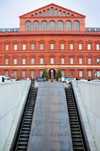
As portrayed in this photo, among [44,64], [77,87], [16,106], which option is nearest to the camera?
[16,106]

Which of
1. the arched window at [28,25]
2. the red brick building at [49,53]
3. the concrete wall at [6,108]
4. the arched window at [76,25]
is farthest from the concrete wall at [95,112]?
the arched window at [28,25]

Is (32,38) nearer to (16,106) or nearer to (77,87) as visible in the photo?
(77,87)

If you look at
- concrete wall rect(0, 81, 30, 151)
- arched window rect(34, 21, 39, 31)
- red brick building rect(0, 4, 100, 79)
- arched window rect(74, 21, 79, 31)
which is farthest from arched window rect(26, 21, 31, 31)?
concrete wall rect(0, 81, 30, 151)

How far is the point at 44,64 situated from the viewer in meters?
45.2

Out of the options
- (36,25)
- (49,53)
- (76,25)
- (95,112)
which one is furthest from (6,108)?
(76,25)

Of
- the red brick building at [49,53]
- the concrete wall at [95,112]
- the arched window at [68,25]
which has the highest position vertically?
the arched window at [68,25]

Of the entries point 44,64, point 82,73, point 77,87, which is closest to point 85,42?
point 82,73

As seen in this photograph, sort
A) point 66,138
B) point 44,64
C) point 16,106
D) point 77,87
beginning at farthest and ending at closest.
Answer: point 44,64
point 77,87
point 16,106
point 66,138

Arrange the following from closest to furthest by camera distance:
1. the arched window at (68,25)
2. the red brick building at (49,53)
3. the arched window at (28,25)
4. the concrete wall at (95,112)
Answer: the concrete wall at (95,112) < the red brick building at (49,53) < the arched window at (68,25) < the arched window at (28,25)

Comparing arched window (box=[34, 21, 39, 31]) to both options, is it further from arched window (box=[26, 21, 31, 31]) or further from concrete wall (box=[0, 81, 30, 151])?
concrete wall (box=[0, 81, 30, 151])

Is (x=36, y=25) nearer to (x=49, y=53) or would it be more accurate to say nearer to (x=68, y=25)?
(x=68, y=25)

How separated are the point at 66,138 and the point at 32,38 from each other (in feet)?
126

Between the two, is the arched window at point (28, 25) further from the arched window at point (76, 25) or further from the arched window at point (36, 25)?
the arched window at point (76, 25)

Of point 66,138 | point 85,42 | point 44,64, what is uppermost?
point 85,42
